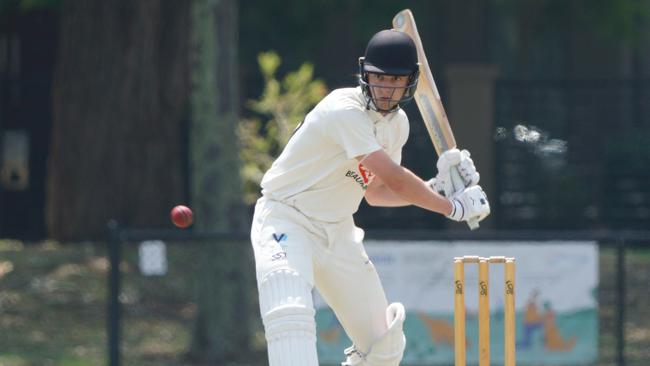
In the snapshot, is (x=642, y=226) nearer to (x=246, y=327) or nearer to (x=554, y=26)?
(x=554, y=26)

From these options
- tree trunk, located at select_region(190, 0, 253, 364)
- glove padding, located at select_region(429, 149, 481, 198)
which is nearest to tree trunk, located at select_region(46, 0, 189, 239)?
tree trunk, located at select_region(190, 0, 253, 364)

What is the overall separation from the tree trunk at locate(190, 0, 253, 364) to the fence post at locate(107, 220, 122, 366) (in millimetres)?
1149

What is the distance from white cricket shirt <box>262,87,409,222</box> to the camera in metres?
5.95

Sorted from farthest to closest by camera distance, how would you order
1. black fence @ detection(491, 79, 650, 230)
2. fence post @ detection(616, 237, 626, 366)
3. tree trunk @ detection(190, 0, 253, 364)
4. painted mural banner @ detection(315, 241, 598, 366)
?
black fence @ detection(491, 79, 650, 230) → tree trunk @ detection(190, 0, 253, 364) → painted mural banner @ detection(315, 241, 598, 366) → fence post @ detection(616, 237, 626, 366)

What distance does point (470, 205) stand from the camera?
233 inches

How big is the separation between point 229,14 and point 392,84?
5.06 meters

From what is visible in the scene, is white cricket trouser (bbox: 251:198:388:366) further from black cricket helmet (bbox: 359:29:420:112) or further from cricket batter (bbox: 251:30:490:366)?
black cricket helmet (bbox: 359:29:420:112)

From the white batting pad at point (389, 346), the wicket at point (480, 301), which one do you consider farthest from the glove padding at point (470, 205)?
the white batting pad at point (389, 346)

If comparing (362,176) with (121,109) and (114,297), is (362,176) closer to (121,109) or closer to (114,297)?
(114,297)

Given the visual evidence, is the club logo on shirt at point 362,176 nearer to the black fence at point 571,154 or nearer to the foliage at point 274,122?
the foliage at point 274,122

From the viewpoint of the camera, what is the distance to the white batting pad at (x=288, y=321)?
18.5ft

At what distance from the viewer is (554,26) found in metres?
16.9

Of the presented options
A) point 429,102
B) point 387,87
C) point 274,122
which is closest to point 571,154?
point 274,122

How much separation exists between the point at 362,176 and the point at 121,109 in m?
8.00
